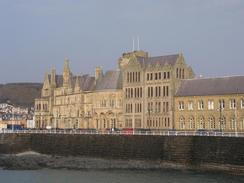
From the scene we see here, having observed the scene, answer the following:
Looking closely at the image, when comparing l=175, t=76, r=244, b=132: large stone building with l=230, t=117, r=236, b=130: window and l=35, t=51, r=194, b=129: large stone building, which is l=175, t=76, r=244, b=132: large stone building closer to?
l=230, t=117, r=236, b=130: window

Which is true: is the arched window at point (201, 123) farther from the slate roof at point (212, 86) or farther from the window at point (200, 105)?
the slate roof at point (212, 86)

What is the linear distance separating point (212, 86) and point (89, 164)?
3269cm

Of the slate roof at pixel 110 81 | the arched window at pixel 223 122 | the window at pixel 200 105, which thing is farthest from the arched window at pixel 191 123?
the slate roof at pixel 110 81

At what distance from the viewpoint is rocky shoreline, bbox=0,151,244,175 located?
237 feet

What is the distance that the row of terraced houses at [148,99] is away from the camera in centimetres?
10231

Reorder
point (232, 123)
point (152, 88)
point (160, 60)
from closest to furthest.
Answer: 1. point (232, 123)
2. point (152, 88)
3. point (160, 60)

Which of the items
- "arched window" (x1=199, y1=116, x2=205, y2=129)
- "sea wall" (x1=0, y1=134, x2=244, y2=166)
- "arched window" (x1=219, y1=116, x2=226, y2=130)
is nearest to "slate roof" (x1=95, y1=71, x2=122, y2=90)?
"arched window" (x1=199, y1=116, x2=205, y2=129)

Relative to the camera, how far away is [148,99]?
11656cm

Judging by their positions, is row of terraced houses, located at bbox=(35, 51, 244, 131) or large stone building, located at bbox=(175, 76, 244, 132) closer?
large stone building, located at bbox=(175, 76, 244, 132)

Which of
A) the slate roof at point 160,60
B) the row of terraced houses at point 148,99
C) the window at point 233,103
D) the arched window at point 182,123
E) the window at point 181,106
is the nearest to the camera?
the window at point 233,103

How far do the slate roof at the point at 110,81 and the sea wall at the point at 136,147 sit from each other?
2847cm

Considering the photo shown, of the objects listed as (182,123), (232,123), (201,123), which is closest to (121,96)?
Answer: (182,123)

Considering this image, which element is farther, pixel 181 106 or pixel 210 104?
pixel 181 106

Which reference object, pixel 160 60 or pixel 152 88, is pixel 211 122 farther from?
pixel 160 60
